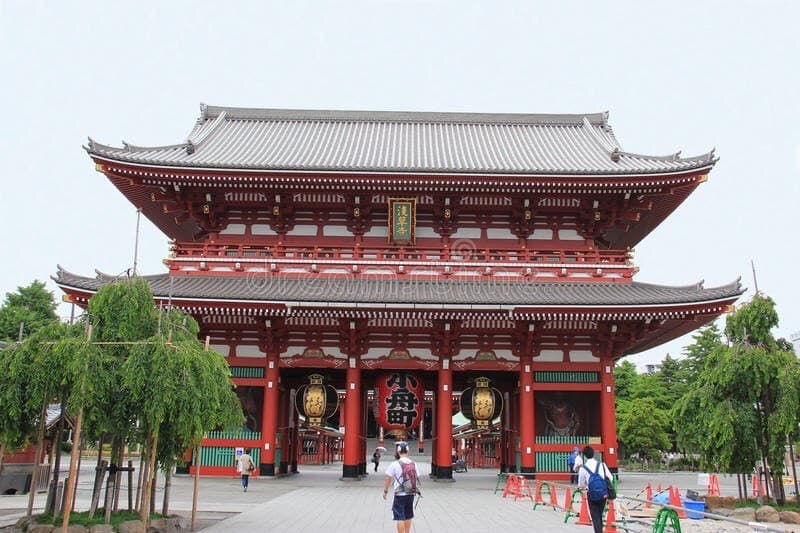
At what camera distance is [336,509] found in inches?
610

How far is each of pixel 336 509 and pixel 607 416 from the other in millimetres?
11193

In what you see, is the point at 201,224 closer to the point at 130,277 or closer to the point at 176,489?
the point at 176,489

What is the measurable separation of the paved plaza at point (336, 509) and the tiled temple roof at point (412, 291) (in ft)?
19.3

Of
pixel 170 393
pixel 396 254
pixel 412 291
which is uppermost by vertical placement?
pixel 396 254

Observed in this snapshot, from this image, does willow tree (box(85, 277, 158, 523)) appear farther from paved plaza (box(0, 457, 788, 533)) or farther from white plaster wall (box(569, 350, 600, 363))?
white plaster wall (box(569, 350, 600, 363))

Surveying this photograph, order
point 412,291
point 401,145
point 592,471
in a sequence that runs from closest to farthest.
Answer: point 592,471 < point 412,291 < point 401,145

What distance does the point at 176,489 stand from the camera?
19141 mm

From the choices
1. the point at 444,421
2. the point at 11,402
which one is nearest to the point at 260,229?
the point at 444,421

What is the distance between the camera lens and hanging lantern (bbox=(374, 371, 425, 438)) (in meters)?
22.6

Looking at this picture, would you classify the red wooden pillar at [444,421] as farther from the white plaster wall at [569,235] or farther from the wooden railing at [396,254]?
the white plaster wall at [569,235]

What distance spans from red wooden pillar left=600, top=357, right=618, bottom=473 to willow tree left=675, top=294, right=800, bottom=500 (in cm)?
502

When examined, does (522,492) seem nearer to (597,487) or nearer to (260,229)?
(597,487)

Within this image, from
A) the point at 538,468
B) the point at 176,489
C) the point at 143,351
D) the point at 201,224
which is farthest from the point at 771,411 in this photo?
the point at 201,224

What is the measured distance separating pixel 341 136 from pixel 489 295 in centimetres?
1387
